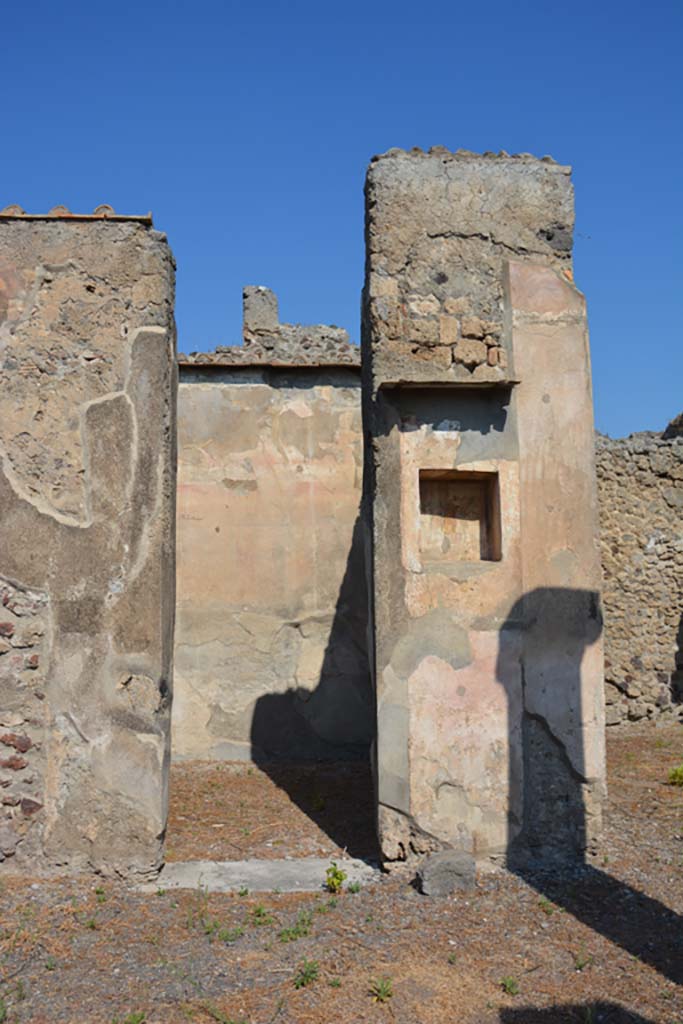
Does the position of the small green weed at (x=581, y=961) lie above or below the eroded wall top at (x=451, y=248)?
below

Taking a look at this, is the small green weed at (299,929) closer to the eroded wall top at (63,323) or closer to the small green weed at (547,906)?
the small green weed at (547,906)

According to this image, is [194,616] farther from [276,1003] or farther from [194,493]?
[276,1003]

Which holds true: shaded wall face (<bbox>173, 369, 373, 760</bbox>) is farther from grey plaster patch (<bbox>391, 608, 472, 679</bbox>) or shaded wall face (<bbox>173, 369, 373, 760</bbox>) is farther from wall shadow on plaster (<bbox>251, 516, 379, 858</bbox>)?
grey plaster patch (<bbox>391, 608, 472, 679</bbox>)

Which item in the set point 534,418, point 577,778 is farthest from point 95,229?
point 577,778

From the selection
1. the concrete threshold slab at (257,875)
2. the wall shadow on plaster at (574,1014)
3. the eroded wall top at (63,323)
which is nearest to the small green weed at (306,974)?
the wall shadow on plaster at (574,1014)

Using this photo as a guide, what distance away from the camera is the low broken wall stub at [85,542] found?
526cm

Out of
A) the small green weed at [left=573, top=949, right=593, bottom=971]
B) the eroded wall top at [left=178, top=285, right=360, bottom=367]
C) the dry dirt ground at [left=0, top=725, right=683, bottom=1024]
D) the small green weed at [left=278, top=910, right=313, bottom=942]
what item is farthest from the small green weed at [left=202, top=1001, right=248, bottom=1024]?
the eroded wall top at [left=178, top=285, right=360, bottom=367]

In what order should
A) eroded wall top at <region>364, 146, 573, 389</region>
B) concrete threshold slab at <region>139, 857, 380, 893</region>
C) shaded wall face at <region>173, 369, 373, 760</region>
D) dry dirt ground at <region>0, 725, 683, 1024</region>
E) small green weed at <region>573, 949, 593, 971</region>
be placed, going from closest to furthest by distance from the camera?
dry dirt ground at <region>0, 725, 683, 1024</region>, small green weed at <region>573, 949, 593, 971</region>, concrete threshold slab at <region>139, 857, 380, 893</region>, eroded wall top at <region>364, 146, 573, 389</region>, shaded wall face at <region>173, 369, 373, 760</region>

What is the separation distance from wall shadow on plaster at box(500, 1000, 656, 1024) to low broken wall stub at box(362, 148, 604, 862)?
1680 mm

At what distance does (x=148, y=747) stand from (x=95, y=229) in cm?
310

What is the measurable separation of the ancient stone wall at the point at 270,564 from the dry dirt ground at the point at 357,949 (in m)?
2.97

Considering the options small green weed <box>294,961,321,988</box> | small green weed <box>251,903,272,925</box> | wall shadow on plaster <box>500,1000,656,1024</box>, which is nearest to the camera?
wall shadow on plaster <box>500,1000,656,1024</box>

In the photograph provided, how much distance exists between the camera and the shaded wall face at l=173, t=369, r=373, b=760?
29.6 ft

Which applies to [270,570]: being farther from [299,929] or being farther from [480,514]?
[299,929]
